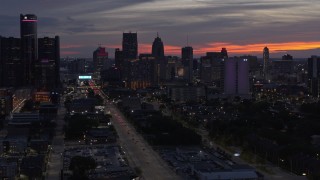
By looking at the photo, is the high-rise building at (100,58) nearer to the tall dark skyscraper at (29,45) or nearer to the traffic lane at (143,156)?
the tall dark skyscraper at (29,45)

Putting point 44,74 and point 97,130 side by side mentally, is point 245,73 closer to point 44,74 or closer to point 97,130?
point 44,74

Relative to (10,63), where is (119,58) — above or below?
above

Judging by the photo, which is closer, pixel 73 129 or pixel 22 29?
pixel 73 129

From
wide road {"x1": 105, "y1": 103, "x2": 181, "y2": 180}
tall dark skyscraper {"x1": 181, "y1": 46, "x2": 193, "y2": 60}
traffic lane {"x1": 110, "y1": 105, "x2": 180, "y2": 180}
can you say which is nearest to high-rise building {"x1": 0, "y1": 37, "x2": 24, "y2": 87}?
wide road {"x1": 105, "y1": 103, "x2": 181, "y2": 180}

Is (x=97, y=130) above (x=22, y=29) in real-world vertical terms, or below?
below

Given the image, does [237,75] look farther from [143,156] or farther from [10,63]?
[143,156]

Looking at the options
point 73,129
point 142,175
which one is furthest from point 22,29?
point 142,175

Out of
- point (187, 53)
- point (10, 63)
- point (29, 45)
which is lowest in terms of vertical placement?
point (10, 63)

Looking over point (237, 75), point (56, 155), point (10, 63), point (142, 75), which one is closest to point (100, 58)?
point (142, 75)
